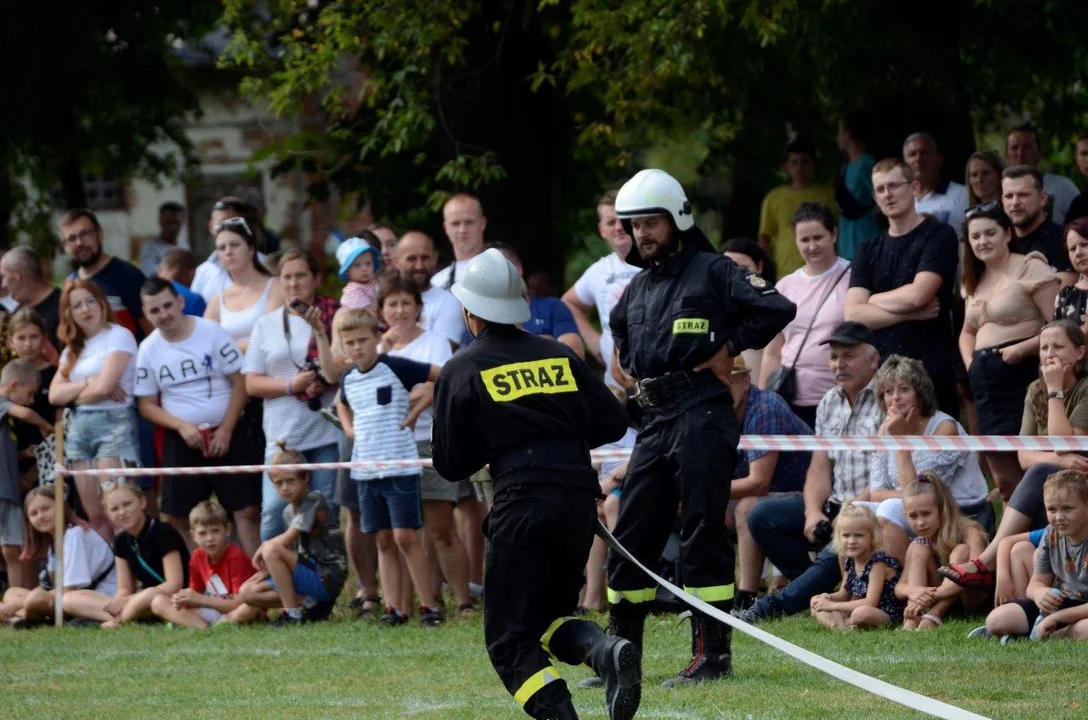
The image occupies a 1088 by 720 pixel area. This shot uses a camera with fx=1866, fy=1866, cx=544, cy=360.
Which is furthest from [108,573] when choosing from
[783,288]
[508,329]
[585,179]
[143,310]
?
[585,179]

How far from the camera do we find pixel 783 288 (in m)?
11.7

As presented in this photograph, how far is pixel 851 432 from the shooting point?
10.7 meters

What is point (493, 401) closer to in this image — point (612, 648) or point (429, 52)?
point (612, 648)

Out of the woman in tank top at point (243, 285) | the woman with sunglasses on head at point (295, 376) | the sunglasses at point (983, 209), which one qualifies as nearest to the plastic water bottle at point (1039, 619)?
the sunglasses at point (983, 209)

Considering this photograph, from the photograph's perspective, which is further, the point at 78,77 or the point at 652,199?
the point at 78,77

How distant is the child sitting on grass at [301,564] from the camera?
11484mm

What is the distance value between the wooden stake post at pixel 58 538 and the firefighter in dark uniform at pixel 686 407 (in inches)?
201

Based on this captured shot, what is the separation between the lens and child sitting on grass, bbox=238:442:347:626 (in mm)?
11484

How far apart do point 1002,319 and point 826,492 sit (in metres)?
1.41

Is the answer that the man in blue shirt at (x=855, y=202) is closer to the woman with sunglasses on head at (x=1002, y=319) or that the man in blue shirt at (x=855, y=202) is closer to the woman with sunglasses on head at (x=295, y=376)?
the woman with sunglasses on head at (x=1002, y=319)

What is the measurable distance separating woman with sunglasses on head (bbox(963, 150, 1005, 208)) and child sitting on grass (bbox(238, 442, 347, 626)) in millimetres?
4643

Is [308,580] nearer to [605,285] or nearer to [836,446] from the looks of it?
[605,285]

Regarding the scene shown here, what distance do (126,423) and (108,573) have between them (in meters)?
1.01

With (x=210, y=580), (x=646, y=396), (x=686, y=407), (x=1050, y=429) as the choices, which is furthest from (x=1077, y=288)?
(x=210, y=580)
